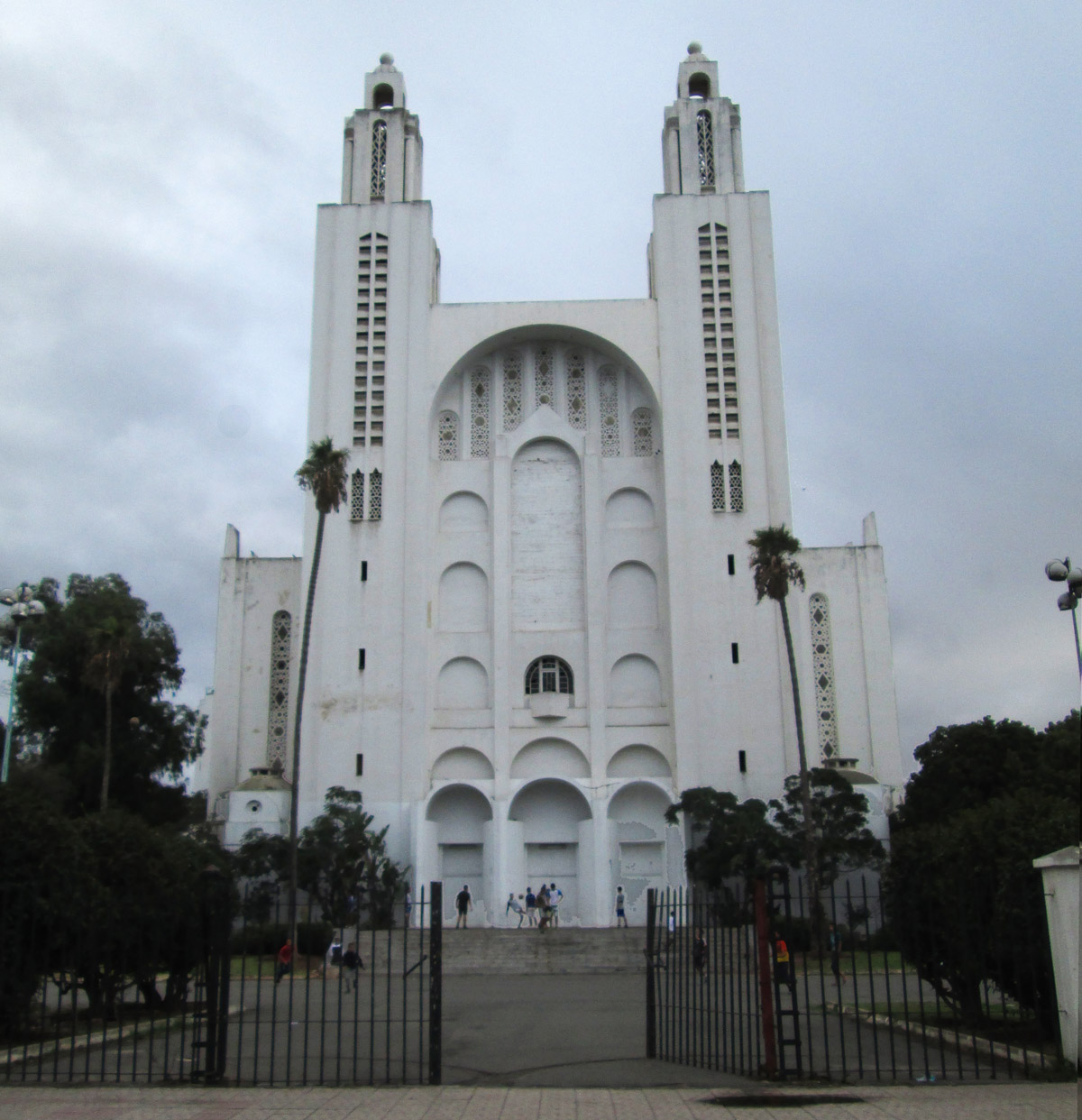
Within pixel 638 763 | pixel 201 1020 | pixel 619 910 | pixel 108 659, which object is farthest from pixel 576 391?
pixel 201 1020

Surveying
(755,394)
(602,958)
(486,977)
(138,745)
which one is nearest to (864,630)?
(755,394)

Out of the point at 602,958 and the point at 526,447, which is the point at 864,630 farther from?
the point at 602,958

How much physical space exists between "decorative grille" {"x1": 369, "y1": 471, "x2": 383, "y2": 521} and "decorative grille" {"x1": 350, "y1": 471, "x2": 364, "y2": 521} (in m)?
0.25

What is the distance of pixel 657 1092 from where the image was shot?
9359 mm

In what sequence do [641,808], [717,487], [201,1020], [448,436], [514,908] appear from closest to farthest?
[201,1020] < [514,908] < [641,808] < [717,487] < [448,436]

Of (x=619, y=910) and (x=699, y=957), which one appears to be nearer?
(x=699, y=957)

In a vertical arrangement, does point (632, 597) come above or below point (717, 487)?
below

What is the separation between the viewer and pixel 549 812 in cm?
3544

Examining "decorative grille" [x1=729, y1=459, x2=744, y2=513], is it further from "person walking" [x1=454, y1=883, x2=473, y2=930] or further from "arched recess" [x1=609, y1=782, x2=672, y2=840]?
"person walking" [x1=454, y1=883, x2=473, y2=930]

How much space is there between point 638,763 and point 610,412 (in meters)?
11.6

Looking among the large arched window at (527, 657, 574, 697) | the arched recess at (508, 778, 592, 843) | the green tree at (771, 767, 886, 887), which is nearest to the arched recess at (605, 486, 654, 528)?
the large arched window at (527, 657, 574, 697)

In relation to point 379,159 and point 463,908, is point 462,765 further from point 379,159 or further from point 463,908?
point 379,159

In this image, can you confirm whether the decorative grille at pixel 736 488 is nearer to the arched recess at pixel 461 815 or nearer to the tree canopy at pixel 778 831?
the tree canopy at pixel 778 831

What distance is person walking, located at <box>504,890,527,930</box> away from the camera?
3262cm
